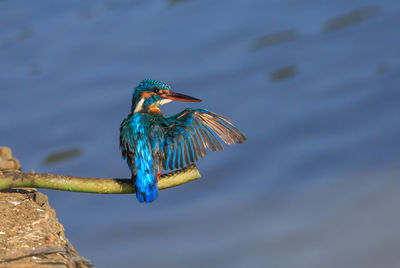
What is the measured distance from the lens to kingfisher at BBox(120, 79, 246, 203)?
162 inches

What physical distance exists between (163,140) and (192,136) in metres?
0.15

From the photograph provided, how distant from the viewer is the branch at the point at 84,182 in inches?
162

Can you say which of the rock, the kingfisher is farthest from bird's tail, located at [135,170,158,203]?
the rock

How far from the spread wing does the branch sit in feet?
0.28

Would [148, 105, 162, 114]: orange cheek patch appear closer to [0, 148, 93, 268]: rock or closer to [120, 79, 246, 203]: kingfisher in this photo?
[120, 79, 246, 203]: kingfisher

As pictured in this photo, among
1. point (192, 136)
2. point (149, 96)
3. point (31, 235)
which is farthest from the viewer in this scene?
point (149, 96)

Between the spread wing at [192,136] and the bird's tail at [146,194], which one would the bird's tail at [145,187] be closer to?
the bird's tail at [146,194]

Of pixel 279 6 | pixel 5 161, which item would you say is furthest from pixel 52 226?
pixel 279 6

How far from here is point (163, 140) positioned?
4289mm

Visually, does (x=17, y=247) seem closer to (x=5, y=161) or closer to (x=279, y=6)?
(x=5, y=161)

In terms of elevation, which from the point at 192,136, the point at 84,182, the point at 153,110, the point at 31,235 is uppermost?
the point at 153,110

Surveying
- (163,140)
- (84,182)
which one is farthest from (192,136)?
(84,182)

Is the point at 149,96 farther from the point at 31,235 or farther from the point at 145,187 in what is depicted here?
the point at 31,235

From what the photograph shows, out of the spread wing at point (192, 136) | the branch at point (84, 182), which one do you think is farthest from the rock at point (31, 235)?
the spread wing at point (192, 136)
